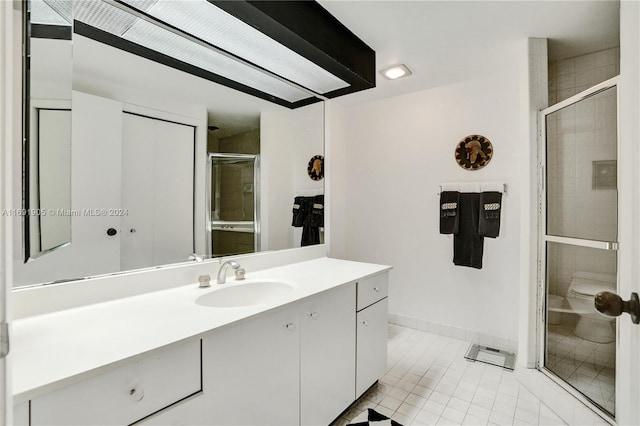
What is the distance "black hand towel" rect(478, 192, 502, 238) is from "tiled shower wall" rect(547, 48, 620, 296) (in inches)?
18.1

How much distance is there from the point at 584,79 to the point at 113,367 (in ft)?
9.95

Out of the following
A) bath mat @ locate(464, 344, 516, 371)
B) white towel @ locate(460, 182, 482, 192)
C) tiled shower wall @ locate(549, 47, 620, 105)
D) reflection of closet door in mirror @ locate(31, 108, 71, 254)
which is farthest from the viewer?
white towel @ locate(460, 182, 482, 192)

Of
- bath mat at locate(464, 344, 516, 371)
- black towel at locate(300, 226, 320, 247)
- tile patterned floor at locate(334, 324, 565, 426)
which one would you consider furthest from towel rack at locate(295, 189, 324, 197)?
bath mat at locate(464, 344, 516, 371)

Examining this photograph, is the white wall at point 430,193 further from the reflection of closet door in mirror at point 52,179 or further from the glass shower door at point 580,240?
the reflection of closet door in mirror at point 52,179

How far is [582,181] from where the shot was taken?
1664mm

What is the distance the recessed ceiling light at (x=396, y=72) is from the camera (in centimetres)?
229

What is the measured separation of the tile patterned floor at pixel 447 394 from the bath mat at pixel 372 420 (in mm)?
36

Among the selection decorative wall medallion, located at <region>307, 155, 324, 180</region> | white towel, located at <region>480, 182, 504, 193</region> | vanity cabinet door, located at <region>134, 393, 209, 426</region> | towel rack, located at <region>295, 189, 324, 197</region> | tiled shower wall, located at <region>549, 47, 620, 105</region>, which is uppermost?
tiled shower wall, located at <region>549, 47, 620, 105</region>

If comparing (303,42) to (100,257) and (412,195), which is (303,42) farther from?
(412,195)

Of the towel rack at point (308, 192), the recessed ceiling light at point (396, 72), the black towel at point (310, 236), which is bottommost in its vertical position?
the black towel at point (310, 236)

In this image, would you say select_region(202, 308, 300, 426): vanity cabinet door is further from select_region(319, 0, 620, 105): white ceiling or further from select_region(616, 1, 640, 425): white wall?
select_region(319, 0, 620, 105): white ceiling

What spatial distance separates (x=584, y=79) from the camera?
6.88 ft

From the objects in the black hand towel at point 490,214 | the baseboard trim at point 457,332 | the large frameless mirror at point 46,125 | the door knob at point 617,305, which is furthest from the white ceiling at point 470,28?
the baseboard trim at point 457,332

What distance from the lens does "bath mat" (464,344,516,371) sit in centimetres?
221
